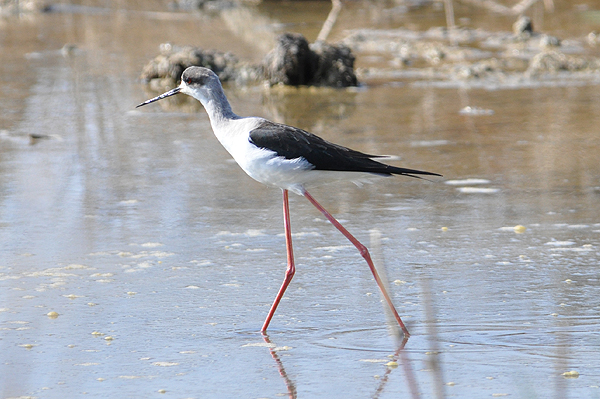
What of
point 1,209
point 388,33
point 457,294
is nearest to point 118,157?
point 1,209

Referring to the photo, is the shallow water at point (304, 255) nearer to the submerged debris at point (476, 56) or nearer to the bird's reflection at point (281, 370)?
the bird's reflection at point (281, 370)

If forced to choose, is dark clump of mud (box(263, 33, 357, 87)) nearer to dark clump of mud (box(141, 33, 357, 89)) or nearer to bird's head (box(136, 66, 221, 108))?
dark clump of mud (box(141, 33, 357, 89))

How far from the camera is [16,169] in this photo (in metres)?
7.08

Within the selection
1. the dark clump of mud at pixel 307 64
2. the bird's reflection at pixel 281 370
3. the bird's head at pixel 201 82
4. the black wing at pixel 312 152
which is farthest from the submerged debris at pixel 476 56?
the bird's reflection at pixel 281 370

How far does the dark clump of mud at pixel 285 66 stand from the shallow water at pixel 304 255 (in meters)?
0.84

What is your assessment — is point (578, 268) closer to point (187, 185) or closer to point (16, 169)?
point (187, 185)

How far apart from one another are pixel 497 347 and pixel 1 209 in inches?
142

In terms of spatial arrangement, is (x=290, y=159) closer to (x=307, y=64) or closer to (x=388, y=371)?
(x=388, y=371)

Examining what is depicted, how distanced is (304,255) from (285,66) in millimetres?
6015

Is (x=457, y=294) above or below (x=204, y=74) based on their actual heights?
below

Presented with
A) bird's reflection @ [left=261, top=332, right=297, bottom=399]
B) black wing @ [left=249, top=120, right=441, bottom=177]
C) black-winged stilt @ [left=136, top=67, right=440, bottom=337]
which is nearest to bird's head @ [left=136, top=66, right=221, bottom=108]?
black-winged stilt @ [left=136, top=67, right=440, bottom=337]

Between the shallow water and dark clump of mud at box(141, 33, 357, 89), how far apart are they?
0.84 m

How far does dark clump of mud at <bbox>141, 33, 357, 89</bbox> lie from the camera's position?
1077 cm

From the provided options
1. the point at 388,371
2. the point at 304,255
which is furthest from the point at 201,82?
the point at 388,371
